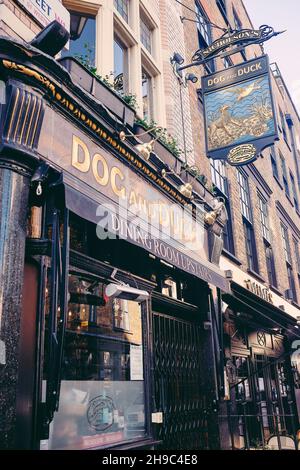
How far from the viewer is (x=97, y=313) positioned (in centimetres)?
498

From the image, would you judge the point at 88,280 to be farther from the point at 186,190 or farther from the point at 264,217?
the point at 264,217

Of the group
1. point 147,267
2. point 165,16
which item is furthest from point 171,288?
point 165,16

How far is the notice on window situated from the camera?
5345mm

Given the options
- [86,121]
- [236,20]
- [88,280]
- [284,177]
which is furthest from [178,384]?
[284,177]

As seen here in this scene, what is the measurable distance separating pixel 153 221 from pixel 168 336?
5.86 ft

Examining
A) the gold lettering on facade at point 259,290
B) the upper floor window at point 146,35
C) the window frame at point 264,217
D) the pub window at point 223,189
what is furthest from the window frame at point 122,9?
the window frame at point 264,217

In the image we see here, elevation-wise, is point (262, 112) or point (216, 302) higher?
point (262, 112)

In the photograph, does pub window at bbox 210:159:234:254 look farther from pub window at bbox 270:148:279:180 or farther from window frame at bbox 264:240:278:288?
pub window at bbox 270:148:279:180

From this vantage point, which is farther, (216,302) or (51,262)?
(216,302)

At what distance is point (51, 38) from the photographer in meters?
4.12

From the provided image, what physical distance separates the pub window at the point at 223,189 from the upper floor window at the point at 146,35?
326 centimetres

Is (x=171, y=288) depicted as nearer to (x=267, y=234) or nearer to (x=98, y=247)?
(x=98, y=247)

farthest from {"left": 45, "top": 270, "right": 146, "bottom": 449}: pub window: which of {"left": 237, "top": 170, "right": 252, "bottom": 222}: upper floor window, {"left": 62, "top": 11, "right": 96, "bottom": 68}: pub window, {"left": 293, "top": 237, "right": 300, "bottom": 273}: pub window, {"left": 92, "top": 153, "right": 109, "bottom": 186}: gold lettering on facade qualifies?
{"left": 293, "top": 237, "right": 300, "bottom": 273}: pub window

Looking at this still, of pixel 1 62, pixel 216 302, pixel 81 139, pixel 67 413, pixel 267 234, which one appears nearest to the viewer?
pixel 1 62
